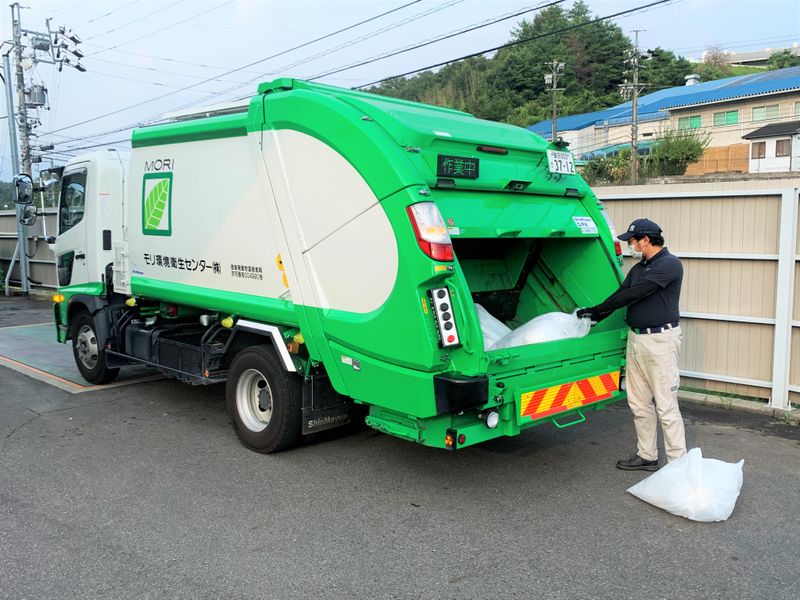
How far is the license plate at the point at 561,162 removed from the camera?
16.1 ft

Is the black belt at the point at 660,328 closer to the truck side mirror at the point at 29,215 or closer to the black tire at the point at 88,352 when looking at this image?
the black tire at the point at 88,352

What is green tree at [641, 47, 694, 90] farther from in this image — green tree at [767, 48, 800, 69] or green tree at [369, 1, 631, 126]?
green tree at [767, 48, 800, 69]

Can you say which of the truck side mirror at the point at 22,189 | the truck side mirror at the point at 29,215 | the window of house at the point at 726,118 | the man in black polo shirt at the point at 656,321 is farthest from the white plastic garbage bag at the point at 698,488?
the window of house at the point at 726,118

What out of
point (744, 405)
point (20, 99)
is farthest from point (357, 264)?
point (20, 99)

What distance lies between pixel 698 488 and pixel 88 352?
21.0ft

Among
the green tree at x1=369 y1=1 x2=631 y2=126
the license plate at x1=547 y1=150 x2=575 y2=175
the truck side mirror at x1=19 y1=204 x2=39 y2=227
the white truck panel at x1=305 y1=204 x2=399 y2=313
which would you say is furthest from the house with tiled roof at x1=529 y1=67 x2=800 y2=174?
the white truck panel at x1=305 y1=204 x2=399 y2=313

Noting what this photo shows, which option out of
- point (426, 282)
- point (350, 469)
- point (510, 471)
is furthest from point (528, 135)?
point (350, 469)

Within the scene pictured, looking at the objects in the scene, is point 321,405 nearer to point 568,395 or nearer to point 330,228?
point 330,228

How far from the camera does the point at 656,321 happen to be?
4473mm

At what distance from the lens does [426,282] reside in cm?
371

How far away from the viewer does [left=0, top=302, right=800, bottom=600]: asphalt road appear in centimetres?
326

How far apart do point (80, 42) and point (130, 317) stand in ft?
74.5

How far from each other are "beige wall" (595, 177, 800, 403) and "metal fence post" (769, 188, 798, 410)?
59mm

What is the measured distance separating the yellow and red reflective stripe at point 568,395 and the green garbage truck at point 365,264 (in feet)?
0.04
